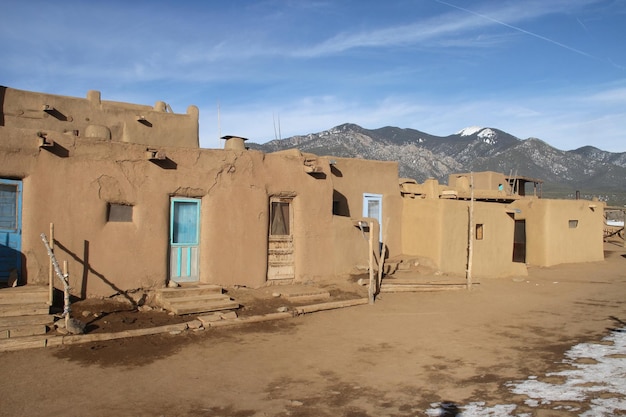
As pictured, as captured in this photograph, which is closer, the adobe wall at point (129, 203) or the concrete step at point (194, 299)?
the adobe wall at point (129, 203)

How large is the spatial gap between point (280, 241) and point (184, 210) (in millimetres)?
2860

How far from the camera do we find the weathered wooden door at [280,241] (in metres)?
14.0

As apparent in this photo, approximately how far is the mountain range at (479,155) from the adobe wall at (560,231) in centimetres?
5019

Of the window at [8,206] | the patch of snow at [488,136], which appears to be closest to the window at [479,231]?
the window at [8,206]

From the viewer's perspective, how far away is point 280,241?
1419 cm

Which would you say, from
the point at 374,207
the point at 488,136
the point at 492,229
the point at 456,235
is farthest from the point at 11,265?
the point at 488,136

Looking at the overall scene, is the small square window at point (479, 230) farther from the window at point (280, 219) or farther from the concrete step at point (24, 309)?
the concrete step at point (24, 309)

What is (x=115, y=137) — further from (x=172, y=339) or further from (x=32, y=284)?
(x=172, y=339)

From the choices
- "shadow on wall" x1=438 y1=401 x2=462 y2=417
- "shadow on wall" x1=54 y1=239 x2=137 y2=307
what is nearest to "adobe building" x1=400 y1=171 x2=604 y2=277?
"shadow on wall" x1=54 y1=239 x2=137 y2=307

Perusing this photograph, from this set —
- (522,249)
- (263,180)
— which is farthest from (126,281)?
(522,249)

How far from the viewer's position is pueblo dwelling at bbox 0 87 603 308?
1061 cm

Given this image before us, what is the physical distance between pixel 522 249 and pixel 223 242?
696 inches

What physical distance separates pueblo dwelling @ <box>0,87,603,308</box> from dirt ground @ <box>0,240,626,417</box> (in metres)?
1.66

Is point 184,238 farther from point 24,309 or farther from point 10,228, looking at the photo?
point 24,309
